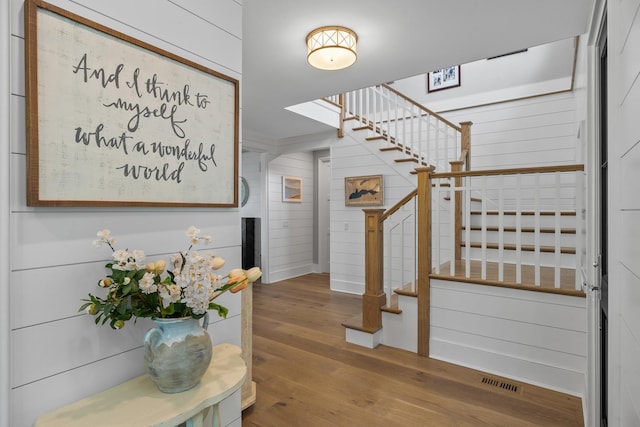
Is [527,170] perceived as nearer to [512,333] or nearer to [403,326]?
[512,333]

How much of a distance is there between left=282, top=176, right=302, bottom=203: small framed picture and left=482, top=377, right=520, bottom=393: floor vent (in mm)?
4155

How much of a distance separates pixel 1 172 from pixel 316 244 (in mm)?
5776

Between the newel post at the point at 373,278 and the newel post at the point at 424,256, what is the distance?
1.23ft

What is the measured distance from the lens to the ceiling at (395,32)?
2.06 metres

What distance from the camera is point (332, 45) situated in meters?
2.25

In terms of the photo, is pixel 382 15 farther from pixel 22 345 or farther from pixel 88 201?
pixel 22 345

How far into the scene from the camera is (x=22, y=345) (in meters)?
0.89

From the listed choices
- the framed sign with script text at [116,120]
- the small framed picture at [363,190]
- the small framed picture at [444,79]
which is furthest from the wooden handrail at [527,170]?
the small framed picture at [444,79]

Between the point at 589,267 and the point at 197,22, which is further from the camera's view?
the point at 589,267

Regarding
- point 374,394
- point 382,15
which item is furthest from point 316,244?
point 382,15

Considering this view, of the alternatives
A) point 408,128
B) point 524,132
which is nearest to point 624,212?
point 524,132

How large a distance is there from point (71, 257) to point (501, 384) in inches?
108

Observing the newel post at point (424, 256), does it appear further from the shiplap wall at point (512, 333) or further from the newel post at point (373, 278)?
the newel post at point (373, 278)

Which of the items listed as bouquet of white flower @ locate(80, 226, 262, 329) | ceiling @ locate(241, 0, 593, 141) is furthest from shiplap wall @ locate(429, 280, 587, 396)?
bouquet of white flower @ locate(80, 226, 262, 329)
